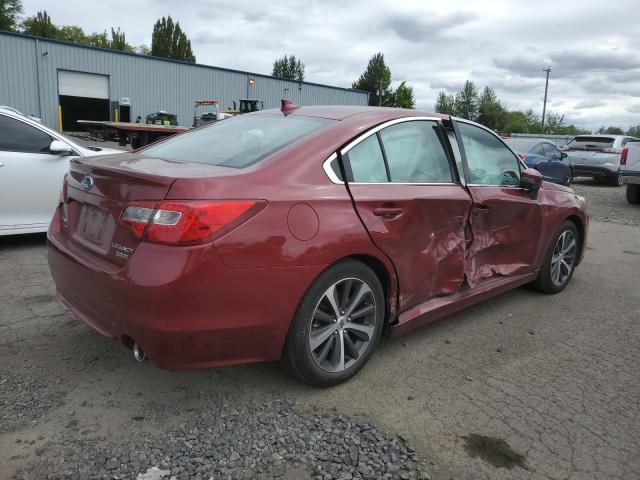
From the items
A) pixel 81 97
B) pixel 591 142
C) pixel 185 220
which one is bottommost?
pixel 185 220

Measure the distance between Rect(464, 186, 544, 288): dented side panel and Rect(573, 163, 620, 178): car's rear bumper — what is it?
1341 cm

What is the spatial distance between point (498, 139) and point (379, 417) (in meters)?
2.65

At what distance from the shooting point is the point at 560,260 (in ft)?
16.2

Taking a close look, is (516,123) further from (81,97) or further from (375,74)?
(81,97)

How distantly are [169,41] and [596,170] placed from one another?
65500 millimetres

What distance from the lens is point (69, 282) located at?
2.88 metres

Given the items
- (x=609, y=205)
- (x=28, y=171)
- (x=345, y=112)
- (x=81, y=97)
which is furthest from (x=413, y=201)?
(x=81, y=97)

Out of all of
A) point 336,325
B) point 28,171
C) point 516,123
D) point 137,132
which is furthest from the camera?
point 516,123

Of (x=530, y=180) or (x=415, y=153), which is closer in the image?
(x=415, y=153)

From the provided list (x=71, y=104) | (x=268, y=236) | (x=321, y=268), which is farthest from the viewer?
(x=71, y=104)

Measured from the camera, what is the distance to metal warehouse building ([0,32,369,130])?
98.7 feet

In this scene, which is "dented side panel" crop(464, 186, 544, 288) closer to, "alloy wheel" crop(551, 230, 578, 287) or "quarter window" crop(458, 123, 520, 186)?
"quarter window" crop(458, 123, 520, 186)

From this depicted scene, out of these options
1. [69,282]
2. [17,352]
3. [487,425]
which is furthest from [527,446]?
[17,352]

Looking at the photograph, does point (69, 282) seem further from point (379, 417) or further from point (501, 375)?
point (501, 375)
